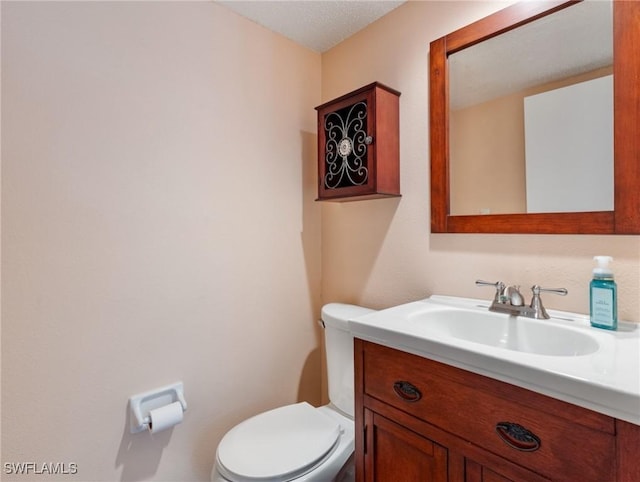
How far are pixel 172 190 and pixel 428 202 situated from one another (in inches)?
40.8

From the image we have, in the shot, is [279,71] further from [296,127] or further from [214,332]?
[214,332]

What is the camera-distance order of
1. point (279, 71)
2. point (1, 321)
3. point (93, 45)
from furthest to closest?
point (279, 71) < point (93, 45) < point (1, 321)

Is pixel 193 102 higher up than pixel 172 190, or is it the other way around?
pixel 193 102

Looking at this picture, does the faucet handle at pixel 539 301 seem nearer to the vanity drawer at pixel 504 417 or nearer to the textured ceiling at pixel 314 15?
the vanity drawer at pixel 504 417

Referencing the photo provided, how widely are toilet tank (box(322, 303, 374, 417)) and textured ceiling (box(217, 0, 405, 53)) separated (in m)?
1.36

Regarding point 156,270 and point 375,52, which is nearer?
point 156,270

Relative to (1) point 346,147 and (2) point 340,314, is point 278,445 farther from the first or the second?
(1) point 346,147

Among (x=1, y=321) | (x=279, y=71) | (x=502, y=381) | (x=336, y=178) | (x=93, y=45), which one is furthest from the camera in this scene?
(x=279, y=71)

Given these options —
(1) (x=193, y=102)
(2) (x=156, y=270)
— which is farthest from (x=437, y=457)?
(1) (x=193, y=102)

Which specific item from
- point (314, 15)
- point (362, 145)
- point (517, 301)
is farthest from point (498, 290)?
point (314, 15)

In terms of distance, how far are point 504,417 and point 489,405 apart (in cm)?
3

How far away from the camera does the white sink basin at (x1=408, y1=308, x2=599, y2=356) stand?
0.90 meters

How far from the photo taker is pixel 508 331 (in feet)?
3.39

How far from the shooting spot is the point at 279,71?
1.64 metres
